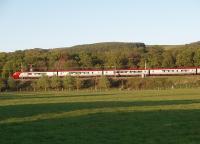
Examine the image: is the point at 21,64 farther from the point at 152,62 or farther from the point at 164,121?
the point at 164,121

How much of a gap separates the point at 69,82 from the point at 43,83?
208 inches

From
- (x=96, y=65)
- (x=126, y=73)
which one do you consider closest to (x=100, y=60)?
(x=96, y=65)

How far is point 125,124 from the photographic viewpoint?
1869cm

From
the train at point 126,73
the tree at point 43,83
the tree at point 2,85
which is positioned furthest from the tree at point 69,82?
the tree at point 2,85

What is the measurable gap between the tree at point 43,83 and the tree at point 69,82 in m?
3.24

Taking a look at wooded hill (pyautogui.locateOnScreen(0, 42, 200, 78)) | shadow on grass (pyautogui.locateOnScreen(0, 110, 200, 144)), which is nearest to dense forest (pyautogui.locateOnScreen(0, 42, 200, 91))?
wooded hill (pyautogui.locateOnScreen(0, 42, 200, 78))

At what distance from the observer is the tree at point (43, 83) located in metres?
97.5

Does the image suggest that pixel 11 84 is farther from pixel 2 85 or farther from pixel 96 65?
pixel 96 65

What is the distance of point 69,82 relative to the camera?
96.2m

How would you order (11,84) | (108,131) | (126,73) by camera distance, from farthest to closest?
(126,73), (11,84), (108,131)

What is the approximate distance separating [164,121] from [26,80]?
295ft

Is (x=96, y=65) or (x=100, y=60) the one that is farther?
(x=100, y=60)

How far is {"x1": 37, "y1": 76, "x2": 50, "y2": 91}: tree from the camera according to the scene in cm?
9752

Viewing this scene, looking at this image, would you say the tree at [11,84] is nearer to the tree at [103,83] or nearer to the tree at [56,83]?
the tree at [56,83]
